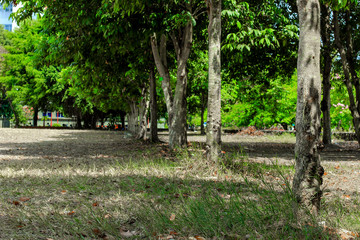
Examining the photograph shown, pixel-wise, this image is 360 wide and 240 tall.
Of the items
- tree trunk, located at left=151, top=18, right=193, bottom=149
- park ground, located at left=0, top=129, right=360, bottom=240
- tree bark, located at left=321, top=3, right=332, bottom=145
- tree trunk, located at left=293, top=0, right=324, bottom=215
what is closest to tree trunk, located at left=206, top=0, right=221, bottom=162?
park ground, located at left=0, top=129, right=360, bottom=240

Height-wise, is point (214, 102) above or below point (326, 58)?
below

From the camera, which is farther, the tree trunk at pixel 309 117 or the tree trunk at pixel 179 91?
the tree trunk at pixel 179 91

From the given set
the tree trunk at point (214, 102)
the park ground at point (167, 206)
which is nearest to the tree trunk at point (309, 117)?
the park ground at point (167, 206)

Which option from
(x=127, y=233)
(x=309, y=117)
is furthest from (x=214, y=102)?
(x=127, y=233)

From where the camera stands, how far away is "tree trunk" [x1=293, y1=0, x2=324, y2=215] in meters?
4.38

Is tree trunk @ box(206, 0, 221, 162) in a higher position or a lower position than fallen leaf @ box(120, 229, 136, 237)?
higher

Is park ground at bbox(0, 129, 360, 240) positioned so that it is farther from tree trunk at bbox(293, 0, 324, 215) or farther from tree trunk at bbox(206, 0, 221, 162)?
tree trunk at bbox(206, 0, 221, 162)

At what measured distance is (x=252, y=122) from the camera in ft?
110

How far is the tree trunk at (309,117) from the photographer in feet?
14.4

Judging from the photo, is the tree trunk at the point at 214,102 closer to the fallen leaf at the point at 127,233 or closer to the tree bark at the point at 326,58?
the fallen leaf at the point at 127,233

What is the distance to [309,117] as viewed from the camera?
Answer: 14.6 feet

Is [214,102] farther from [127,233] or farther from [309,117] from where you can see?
[127,233]

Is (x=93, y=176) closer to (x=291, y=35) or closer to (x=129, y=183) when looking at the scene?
(x=129, y=183)

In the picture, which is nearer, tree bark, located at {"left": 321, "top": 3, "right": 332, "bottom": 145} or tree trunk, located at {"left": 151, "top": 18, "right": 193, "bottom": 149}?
tree trunk, located at {"left": 151, "top": 18, "right": 193, "bottom": 149}
